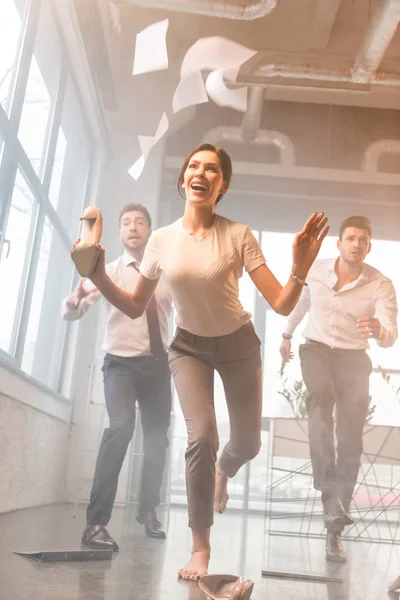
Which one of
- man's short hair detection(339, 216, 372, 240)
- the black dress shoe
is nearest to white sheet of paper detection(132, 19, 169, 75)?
man's short hair detection(339, 216, 372, 240)

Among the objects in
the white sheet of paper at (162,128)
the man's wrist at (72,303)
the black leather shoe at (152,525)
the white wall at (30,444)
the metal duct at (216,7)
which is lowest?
the black leather shoe at (152,525)

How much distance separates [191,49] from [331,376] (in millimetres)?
1113

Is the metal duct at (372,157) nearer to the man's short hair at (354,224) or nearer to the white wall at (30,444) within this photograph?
the man's short hair at (354,224)

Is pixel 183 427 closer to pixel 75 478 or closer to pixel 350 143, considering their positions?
pixel 75 478

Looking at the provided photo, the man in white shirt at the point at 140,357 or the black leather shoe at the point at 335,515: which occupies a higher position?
the man in white shirt at the point at 140,357

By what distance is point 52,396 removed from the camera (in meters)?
2.09

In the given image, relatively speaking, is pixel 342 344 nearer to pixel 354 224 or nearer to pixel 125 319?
pixel 354 224

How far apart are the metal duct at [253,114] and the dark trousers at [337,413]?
70cm

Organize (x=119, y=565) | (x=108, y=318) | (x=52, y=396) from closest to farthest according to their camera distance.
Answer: (x=119, y=565)
(x=108, y=318)
(x=52, y=396)

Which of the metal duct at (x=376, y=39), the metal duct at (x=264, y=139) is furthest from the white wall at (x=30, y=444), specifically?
the metal duct at (x=376, y=39)

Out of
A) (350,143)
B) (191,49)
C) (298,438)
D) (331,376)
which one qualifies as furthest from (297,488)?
(191,49)

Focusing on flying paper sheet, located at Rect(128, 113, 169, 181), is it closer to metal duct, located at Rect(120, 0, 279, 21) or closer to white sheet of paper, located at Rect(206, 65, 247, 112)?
white sheet of paper, located at Rect(206, 65, 247, 112)

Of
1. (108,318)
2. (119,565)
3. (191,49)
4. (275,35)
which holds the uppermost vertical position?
(275,35)

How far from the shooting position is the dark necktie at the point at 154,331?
Answer: 1.75m
